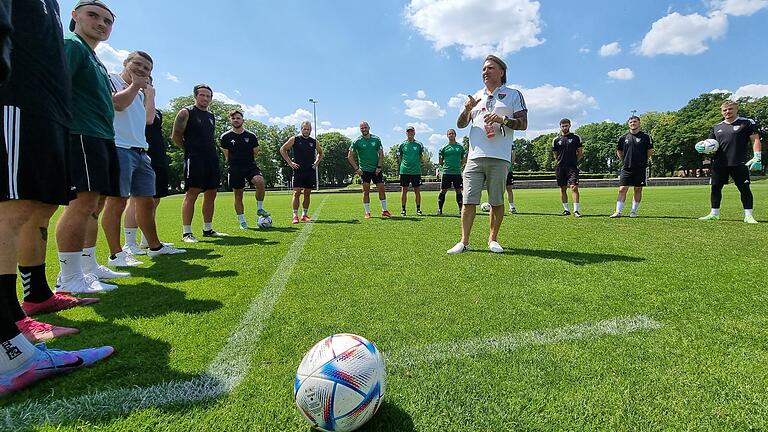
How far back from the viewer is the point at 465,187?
5.21m

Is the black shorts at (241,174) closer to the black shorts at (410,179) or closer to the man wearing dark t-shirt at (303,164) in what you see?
the man wearing dark t-shirt at (303,164)

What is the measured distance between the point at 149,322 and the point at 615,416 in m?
2.79

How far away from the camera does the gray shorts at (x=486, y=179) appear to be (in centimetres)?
503

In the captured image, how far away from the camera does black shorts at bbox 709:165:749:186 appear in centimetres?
761

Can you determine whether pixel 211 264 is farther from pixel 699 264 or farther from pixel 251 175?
pixel 699 264

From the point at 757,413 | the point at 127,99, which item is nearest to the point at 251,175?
the point at 127,99

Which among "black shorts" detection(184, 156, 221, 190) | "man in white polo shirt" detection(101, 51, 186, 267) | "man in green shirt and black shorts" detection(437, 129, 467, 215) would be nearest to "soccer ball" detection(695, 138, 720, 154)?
"man in green shirt and black shorts" detection(437, 129, 467, 215)

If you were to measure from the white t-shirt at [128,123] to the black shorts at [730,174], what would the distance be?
10.7 meters

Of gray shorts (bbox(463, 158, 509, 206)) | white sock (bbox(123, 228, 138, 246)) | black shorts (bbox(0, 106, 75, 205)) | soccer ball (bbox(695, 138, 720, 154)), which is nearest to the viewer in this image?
black shorts (bbox(0, 106, 75, 205))

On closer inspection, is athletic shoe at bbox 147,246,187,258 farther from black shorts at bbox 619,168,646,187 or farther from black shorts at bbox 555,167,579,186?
black shorts at bbox 619,168,646,187

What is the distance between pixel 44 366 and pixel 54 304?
1.36 m

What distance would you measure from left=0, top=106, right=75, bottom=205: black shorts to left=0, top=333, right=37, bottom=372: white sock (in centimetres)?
73

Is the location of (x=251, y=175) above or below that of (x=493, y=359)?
above

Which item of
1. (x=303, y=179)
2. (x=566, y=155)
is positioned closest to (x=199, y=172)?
(x=303, y=179)
